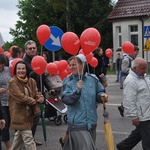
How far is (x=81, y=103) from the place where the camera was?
18.2ft

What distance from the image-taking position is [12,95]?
21.3 ft

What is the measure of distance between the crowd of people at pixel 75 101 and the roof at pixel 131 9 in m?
27.2

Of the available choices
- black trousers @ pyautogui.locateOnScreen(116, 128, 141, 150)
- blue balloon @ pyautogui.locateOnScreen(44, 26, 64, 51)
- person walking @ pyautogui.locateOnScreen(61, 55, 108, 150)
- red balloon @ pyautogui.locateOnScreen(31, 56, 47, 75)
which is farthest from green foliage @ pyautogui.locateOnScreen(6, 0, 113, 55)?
person walking @ pyautogui.locateOnScreen(61, 55, 108, 150)

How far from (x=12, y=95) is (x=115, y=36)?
31403 millimetres

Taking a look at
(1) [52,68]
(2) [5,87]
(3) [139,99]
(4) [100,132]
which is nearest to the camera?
(3) [139,99]

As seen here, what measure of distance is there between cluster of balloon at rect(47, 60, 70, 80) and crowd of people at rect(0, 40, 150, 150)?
147 cm

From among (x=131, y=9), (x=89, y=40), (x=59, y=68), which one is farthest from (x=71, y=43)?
(x=131, y=9)

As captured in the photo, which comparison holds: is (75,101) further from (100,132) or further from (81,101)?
(100,132)

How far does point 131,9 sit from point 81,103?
101 feet

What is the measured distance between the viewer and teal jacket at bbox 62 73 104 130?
5.53 m

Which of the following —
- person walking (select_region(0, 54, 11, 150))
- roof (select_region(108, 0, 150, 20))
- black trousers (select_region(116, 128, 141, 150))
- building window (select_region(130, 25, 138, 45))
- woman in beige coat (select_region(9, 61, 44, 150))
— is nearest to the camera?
woman in beige coat (select_region(9, 61, 44, 150))

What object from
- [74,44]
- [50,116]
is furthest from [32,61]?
[50,116]

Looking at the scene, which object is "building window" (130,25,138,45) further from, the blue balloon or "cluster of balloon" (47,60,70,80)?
"cluster of balloon" (47,60,70,80)

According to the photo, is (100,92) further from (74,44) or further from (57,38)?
(57,38)
